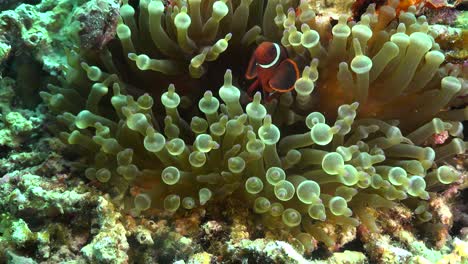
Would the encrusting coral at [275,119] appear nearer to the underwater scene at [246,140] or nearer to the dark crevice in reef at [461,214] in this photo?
the underwater scene at [246,140]

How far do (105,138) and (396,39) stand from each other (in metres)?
1.39

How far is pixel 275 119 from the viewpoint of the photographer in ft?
7.30

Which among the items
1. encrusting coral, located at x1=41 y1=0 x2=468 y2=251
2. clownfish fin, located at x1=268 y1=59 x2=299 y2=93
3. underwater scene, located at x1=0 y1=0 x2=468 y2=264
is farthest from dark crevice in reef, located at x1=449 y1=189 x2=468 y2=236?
clownfish fin, located at x1=268 y1=59 x2=299 y2=93

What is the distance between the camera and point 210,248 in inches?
75.9

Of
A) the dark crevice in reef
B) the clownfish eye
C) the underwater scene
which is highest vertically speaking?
the clownfish eye

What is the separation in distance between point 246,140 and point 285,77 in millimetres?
382

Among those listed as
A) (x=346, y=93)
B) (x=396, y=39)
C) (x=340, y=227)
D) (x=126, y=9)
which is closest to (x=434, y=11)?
(x=396, y=39)

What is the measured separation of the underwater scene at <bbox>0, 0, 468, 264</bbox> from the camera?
1.90 metres

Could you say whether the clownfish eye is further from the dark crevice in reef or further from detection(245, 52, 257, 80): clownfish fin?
the dark crevice in reef

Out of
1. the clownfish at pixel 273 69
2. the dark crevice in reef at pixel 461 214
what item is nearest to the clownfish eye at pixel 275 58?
the clownfish at pixel 273 69

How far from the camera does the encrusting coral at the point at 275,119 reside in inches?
75.7

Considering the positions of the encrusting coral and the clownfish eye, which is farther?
the clownfish eye

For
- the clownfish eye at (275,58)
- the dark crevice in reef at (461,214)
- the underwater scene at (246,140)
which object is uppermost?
the clownfish eye at (275,58)

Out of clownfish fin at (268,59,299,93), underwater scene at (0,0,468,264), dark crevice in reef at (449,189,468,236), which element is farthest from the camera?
dark crevice in reef at (449,189,468,236)
